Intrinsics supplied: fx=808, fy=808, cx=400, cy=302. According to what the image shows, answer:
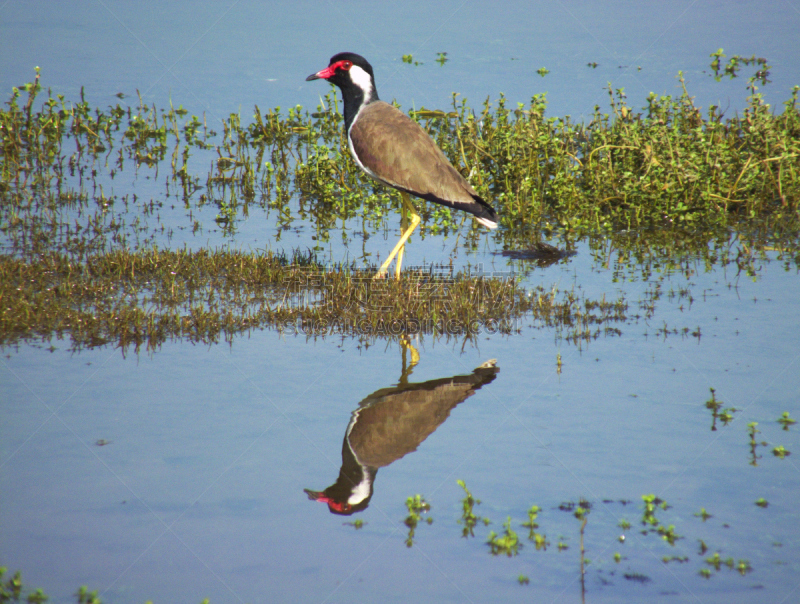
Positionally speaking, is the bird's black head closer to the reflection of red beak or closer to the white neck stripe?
the white neck stripe

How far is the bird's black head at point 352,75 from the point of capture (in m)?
8.02

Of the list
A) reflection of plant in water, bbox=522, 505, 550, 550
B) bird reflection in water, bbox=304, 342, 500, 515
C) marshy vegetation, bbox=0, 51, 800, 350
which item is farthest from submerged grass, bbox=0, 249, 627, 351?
reflection of plant in water, bbox=522, 505, 550, 550

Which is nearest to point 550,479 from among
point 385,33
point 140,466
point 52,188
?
point 140,466

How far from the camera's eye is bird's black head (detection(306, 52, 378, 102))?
26.3 feet

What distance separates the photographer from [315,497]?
4523 millimetres

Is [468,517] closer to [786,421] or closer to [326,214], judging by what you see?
[786,421]

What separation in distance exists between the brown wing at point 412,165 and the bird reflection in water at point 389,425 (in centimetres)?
178

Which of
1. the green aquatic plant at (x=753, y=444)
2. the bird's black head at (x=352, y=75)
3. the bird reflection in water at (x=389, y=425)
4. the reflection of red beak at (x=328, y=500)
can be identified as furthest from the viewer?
the bird's black head at (x=352, y=75)

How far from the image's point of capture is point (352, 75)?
8.02 m

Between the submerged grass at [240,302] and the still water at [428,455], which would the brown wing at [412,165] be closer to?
the submerged grass at [240,302]

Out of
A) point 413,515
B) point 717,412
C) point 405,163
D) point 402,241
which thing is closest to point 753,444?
point 717,412

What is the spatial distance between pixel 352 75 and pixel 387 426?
4.16m

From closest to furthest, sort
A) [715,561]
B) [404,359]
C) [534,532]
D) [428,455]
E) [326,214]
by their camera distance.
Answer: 1. [715,561]
2. [534,532]
3. [428,455]
4. [404,359]
5. [326,214]

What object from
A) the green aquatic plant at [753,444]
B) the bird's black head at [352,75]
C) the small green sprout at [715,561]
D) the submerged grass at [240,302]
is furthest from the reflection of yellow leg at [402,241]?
the small green sprout at [715,561]
